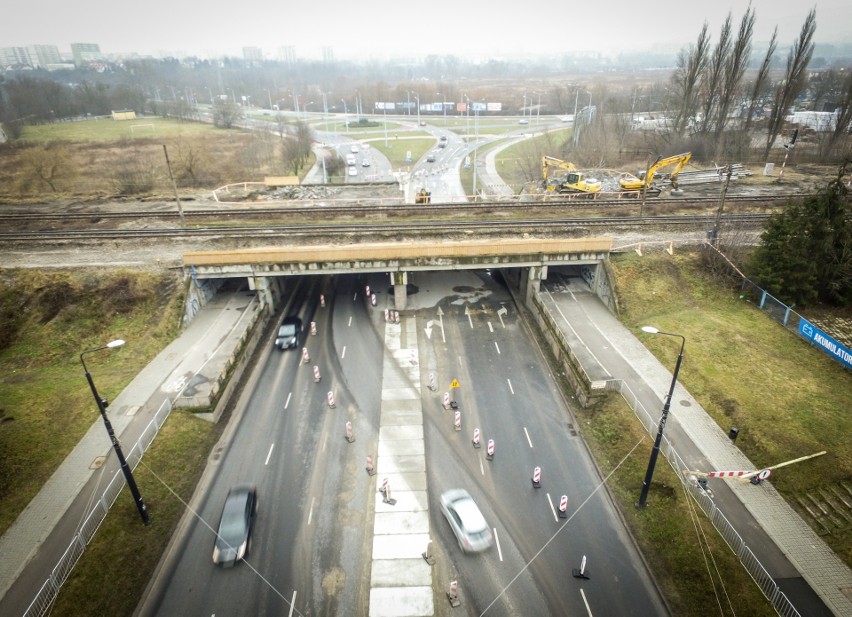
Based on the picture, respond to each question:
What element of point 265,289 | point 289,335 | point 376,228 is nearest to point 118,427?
point 289,335

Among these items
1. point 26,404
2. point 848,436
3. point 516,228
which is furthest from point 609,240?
point 26,404

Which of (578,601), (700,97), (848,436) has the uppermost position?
(700,97)

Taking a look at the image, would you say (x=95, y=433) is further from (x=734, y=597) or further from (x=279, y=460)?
(x=734, y=597)

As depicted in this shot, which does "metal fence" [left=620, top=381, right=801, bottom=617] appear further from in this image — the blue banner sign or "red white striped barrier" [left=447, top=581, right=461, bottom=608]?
the blue banner sign

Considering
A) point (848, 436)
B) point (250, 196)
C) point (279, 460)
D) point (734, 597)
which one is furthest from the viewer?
point (250, 196)

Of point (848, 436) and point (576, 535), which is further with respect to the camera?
point (848, 436)

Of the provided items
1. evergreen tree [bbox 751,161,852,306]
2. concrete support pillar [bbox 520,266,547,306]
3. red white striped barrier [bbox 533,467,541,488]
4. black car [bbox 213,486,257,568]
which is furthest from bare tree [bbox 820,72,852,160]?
black car [bbox 213,486,257,568]

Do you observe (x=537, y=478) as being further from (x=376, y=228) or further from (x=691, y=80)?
(x=691, y=80)
